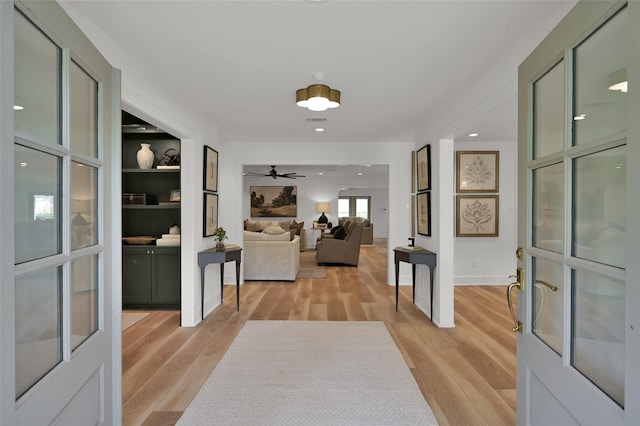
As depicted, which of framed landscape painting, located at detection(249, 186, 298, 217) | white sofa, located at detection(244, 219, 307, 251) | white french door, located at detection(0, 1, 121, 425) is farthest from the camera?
framed landscape painting, located at detection(249, 186, 298, 217)

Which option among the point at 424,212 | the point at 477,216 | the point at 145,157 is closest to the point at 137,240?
the point at 145,157

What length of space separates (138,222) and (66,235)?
362 cm

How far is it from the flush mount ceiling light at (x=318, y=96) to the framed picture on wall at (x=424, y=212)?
174cm

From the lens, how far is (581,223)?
1.09 meters

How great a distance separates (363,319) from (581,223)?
2980 millimetres

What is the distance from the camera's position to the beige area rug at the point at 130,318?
11.7 ft

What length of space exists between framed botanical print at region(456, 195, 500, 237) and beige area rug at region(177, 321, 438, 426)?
281 centimetres

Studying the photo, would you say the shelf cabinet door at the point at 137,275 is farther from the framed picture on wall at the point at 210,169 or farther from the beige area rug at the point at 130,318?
the framed picture on wall at the point at 210,169

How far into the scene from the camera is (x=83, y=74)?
3.94ft

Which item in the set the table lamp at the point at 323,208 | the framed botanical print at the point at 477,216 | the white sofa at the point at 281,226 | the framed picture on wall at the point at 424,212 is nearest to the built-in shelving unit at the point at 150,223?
the framed picture on wall at the point at 424,212

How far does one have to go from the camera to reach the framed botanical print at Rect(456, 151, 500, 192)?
206 inches

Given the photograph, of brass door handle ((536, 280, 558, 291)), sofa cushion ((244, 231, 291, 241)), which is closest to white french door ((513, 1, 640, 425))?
brass door handle ((536, 280, 558, 291))

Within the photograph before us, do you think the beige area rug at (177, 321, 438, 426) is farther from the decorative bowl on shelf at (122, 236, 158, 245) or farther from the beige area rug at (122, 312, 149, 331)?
the decorative bowl on shelf at (122, 236, 158, 245)

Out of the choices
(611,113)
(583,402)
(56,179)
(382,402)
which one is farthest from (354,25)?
(382,402)
